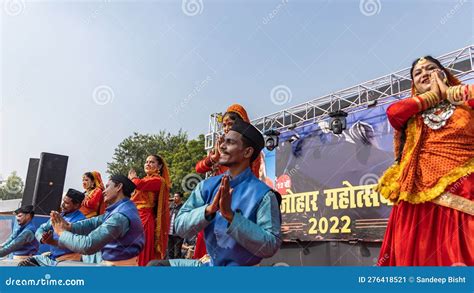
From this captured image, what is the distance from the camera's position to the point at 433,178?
236cm

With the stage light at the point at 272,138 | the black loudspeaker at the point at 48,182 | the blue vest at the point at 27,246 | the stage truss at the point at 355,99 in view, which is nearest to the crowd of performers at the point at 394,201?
the blue vest at the point at 27,246

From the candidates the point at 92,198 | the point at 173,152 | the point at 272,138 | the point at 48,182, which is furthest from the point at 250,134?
the point at 173,152

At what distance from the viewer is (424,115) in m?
2.51

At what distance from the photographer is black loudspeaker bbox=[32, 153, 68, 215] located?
8742mm

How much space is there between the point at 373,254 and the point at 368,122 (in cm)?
208

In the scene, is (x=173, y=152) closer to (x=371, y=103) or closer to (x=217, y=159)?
(x=371, y=103)

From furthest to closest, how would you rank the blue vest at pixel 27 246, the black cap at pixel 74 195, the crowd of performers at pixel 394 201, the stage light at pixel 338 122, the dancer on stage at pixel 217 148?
the stage light at pixel 338 122
the blue vest at pixel 27 246
the black cap at pixel 74 195
the dancer on stage at pixel 217 148
the crowd of performers at pixel 394 201

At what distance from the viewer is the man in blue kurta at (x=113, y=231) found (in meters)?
2.50

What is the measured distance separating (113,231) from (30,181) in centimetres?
759

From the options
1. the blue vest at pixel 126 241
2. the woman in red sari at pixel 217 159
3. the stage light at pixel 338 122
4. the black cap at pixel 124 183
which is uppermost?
the stage light at pixel 338 122

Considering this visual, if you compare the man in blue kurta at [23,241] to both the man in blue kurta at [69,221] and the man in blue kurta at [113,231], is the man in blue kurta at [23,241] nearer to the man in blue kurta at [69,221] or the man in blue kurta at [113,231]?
the man in blue kurta at [69,221]

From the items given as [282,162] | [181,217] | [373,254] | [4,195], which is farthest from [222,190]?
[4,195]

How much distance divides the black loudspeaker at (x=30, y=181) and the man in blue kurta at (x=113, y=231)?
6860 mm

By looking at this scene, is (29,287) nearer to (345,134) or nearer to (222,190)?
(222,190)
